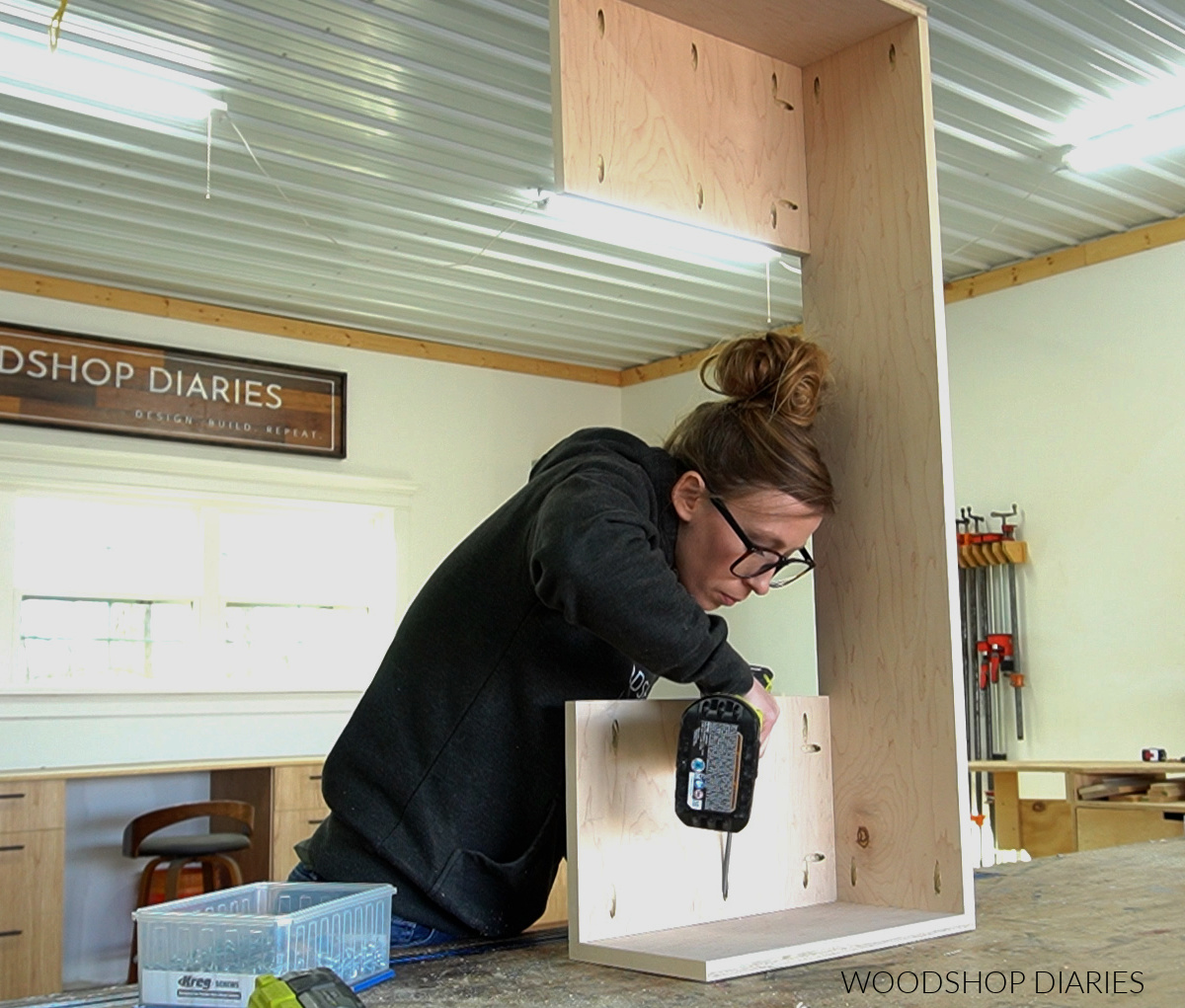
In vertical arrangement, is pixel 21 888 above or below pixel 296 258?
below

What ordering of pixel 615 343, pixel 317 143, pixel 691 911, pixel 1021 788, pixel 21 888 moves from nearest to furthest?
pixel 691 911 → pixel 317 143 → pixel 21 888 → pixel 1021 788 → pixel 615 343

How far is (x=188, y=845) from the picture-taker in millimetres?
5066

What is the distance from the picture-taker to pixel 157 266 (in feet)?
19.7

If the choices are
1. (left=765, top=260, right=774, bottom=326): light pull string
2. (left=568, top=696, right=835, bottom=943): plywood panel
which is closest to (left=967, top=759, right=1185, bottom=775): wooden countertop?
(left=765, top=260, right=774, bottom=326): light pull string

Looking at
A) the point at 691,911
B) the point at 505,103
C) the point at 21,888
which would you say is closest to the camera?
the point at 691,911

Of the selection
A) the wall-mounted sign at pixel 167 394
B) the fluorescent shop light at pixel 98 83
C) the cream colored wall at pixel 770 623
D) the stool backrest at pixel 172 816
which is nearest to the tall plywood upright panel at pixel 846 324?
the fluorescent shop light at pixel 98 83

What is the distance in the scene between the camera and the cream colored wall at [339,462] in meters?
5.93

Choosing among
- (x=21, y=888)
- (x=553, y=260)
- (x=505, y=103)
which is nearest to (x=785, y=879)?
(x=505, y=103)

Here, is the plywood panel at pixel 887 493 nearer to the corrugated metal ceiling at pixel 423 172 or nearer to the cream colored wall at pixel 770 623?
the corrugated metal ceiling at pixel 423 172

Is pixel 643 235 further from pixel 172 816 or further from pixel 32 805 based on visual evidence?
pixel 32 805

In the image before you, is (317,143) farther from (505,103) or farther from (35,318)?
(35,318)

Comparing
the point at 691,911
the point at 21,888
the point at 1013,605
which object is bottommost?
the point at 21,888

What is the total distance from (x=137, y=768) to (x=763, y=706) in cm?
446

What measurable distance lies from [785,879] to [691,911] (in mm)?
198
